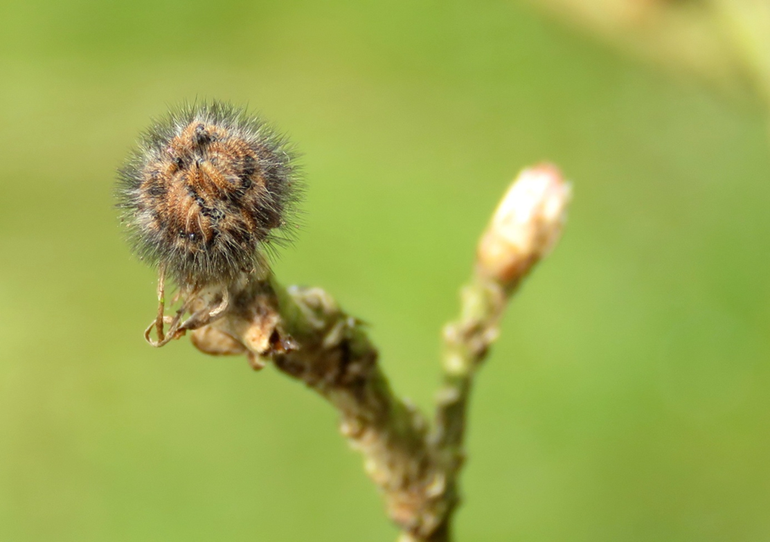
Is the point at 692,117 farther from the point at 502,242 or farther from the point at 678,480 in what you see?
the point at 502,242

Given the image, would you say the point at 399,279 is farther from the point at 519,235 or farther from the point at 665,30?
the point at 519,235

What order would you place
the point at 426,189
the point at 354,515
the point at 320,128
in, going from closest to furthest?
the point at 354,515, the point at 426,189, the point at 320,128

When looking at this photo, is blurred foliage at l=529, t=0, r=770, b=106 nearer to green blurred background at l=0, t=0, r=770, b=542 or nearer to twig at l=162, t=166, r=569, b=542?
green blurred background at l=0, t=0, r=770, b=542

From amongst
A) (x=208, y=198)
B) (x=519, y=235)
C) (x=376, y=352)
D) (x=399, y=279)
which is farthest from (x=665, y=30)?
(x=208, y=198)

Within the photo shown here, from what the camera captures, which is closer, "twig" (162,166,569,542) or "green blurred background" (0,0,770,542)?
"twig" (162,166,569,542)

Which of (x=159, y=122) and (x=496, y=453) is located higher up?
(x=159, y=122)

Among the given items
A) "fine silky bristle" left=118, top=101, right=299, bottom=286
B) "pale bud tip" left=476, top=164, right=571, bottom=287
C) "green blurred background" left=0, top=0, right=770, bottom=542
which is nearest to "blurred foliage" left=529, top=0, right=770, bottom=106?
"green blurred background" left=0, top=0, right=770, bottom=542

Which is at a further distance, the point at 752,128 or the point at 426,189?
the point at 426,189

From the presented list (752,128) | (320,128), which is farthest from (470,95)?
(752,128)
